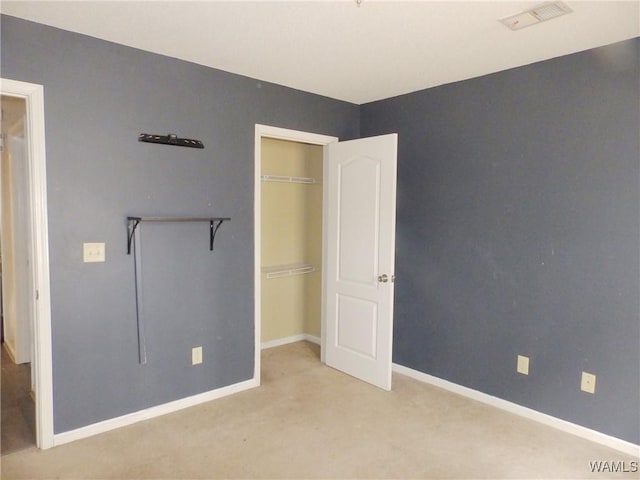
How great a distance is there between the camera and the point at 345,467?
7.79 ft

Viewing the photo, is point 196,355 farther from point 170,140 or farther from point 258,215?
point 170,140

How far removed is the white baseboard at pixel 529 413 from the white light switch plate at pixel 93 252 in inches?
101

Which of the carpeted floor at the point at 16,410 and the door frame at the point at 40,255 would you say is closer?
the door frame at the point at 40,255

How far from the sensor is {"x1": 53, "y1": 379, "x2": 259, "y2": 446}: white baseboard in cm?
258

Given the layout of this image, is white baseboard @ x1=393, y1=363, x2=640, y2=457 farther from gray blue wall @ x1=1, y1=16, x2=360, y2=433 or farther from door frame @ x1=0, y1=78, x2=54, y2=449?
door frame @ x1=0, y1=78, x2=54, y2=449

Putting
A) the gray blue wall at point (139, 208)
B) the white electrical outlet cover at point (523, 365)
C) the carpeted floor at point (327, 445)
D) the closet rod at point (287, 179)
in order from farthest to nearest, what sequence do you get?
the closet rod at point (287, 179)
the white electrical outlet cover at point (523, 365)
the gray blue wall at point (139, 208)
the carpeted floor at point (327, 445)

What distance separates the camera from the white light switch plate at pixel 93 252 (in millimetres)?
2592

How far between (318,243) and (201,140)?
1.97 metres

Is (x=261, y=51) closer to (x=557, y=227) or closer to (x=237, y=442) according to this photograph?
(x=557, y=227)

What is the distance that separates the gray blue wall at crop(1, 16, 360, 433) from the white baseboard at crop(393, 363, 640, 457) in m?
1.45

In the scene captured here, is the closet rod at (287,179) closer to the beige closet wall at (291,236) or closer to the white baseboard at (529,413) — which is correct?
the beige closet wall at (291,236)

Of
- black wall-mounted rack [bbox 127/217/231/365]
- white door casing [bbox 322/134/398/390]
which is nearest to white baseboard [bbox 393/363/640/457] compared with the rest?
white door casing [bbox 322/134/398/390]

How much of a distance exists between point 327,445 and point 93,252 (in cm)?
184

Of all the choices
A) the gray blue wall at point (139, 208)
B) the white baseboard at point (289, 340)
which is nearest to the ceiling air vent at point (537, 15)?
the gray blue wall at point (139, 208)
